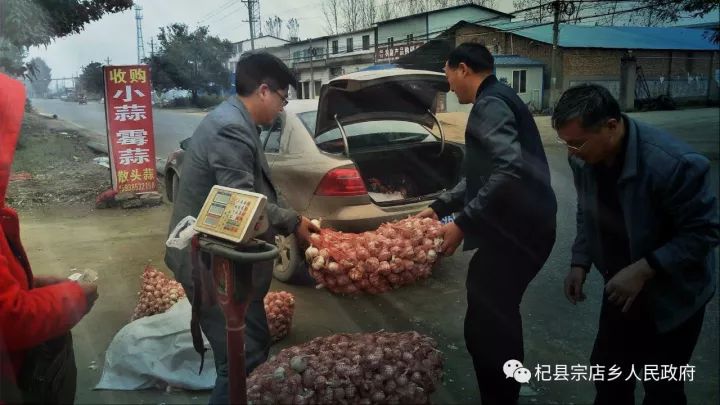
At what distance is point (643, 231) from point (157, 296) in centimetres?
213

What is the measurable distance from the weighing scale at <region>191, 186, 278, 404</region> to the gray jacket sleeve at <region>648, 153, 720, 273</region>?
→ 3.71 ft

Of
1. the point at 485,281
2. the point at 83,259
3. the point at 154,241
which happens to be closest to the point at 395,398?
the point at 485,281

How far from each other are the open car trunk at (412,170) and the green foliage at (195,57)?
1.48 metres

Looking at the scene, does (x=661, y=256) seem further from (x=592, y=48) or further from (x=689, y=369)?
(x=592, y=48)

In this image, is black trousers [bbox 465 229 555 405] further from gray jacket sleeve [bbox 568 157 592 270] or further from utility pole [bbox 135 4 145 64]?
utility pole [bbox 135 4 145 64]

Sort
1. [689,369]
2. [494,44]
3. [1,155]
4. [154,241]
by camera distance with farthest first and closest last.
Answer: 1. [154,241]
2. [494,44]
3. [689,369]
4. [1,155]

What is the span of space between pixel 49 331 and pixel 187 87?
113 centimetres

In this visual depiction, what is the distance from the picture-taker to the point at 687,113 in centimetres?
285

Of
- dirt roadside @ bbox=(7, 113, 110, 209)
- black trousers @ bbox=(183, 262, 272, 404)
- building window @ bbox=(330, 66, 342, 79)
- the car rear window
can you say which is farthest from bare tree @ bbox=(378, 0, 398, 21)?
dirt roadside @ bbox=(7, 113, 110, 209)

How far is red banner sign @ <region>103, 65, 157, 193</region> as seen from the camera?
446 cm

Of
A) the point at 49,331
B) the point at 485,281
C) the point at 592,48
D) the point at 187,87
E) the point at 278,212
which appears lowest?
the point at 485,281

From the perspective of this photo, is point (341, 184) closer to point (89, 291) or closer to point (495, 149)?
point (495, 149)

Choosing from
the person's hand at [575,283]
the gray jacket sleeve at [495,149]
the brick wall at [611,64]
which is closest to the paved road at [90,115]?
the gray jacket sleeve at [495,149]

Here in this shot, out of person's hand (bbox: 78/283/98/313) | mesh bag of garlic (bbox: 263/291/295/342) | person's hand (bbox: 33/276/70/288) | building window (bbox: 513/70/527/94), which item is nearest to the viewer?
person's hand (bbox: 78/283/98/313)
